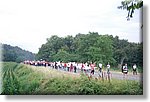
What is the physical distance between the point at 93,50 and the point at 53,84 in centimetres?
32

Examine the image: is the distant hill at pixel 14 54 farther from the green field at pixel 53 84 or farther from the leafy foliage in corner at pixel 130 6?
the leafy foliage in corner at pixel 130 6

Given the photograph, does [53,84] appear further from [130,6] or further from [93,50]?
[130,6]

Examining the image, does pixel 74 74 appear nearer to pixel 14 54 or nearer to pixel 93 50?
pixel 93 50

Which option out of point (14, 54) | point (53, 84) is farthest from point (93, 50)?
point (14, 54)

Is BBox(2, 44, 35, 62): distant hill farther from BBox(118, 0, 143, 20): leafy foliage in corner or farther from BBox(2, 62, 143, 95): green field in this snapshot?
BBox(118, 0, 143, 20): leafy foliage in corner

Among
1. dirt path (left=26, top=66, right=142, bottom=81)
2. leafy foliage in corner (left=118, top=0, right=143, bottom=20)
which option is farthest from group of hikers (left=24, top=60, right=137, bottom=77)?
leafy foliage in corner (left=118, top=0, right=143, bottom=20)

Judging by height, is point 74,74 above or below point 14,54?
below

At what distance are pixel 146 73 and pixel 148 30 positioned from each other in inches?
10.4

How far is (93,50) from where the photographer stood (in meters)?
1.94

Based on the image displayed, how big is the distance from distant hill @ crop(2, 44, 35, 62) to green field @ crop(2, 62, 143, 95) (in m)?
0.03

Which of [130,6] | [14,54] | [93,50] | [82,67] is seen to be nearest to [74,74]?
[82,67]

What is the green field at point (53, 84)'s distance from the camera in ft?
6.30

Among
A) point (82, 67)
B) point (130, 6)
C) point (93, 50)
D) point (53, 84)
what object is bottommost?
point (53, 84)

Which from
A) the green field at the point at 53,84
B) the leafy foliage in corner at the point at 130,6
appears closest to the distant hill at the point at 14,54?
the green field at the point at 53,84
